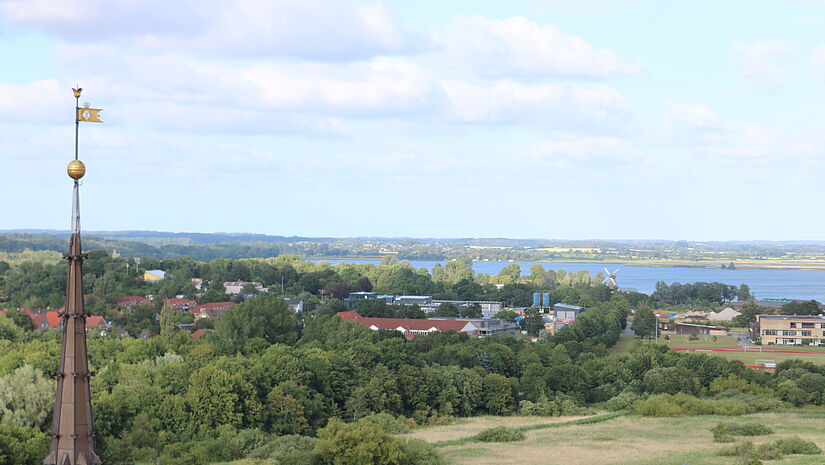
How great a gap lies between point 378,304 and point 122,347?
47.9 m

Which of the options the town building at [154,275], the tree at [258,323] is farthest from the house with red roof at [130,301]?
the tree at [258,323]

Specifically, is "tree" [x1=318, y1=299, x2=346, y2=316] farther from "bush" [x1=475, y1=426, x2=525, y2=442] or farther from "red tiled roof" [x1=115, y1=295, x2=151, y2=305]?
"bush" [x1=475, y1=426, x2=525, y2=442]

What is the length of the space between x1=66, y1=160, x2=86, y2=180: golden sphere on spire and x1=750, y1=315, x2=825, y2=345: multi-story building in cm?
8354

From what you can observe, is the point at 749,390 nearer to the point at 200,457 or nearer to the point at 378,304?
the point at 200,457

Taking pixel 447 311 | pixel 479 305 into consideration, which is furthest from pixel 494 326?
pixel 479 305

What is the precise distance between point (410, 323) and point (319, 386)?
40375mm

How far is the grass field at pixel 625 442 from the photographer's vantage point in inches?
1531

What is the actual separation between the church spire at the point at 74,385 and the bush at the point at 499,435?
32.2m

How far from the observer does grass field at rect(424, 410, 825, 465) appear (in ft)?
128

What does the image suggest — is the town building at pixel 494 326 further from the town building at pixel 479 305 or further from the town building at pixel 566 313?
the town building at pixel 479 305

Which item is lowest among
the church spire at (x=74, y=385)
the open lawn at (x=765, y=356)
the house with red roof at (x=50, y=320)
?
the open lawn at (x=765, y=356)

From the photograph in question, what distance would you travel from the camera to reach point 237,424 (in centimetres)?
4231

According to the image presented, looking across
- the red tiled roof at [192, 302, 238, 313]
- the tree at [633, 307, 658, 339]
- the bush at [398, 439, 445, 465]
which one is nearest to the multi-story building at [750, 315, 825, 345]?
the tree at [633, 307, 658, 339]

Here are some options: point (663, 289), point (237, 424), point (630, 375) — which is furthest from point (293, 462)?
point (663, 289)
